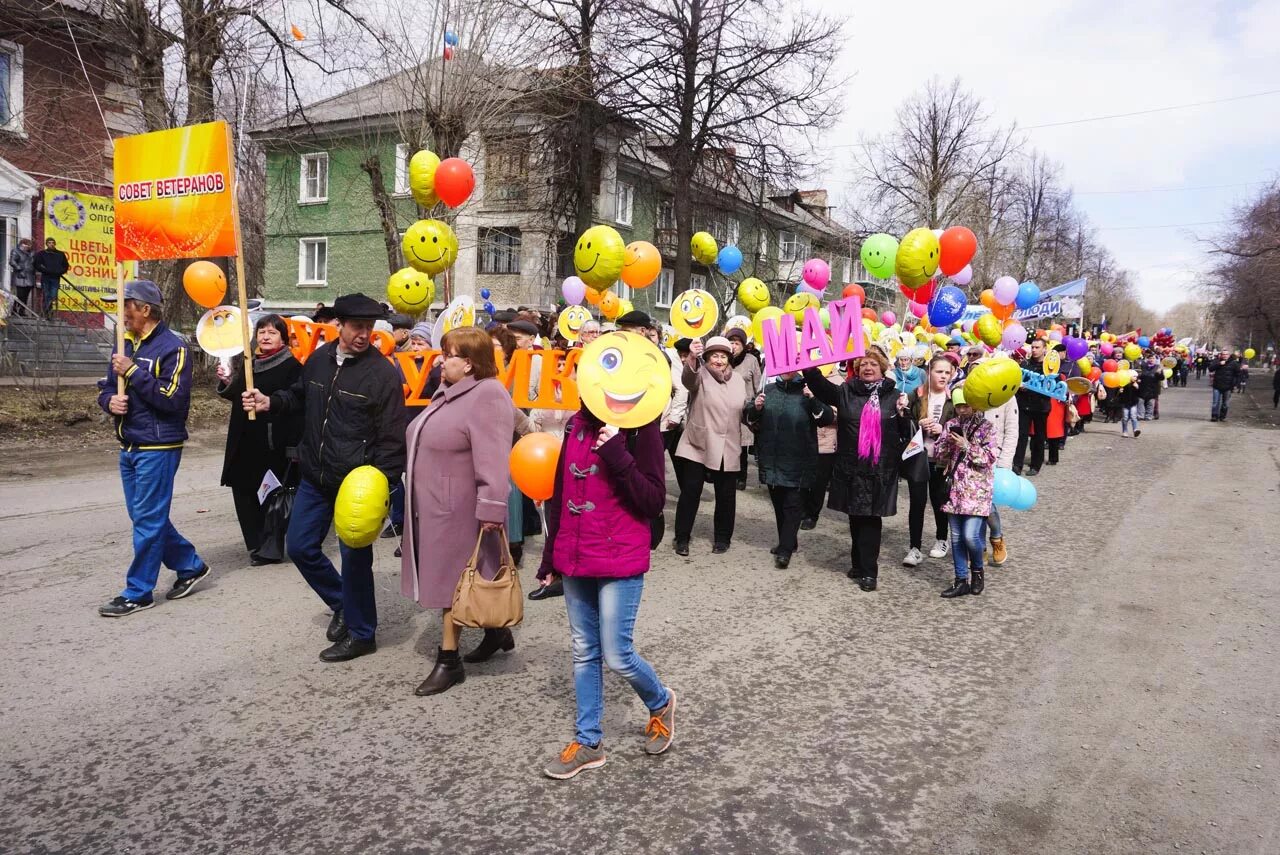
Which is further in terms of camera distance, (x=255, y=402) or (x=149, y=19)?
(x=149, y=19)

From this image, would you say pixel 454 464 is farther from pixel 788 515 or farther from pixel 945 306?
pixel 945 306

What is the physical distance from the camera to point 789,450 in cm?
679

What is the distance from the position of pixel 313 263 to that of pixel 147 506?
2802cm

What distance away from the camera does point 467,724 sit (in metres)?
3.80

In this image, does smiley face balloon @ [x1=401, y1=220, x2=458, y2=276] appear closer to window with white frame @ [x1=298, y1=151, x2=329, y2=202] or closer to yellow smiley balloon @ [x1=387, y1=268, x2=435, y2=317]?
yellow smiley balloon @ [x1=387, y1=268, x2=435, y2=317]

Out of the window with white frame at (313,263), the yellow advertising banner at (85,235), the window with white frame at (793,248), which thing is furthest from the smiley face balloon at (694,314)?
the window with white frame at (313,263)

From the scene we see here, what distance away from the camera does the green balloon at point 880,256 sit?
9.05 meters

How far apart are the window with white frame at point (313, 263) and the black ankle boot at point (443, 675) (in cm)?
2857

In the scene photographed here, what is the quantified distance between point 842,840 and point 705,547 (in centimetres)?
443

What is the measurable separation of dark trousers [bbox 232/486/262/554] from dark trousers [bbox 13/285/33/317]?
44.8 ft

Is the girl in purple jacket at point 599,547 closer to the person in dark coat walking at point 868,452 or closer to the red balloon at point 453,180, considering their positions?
the person in dark coat walking at point 868,452

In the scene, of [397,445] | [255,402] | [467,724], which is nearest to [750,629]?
[467,724]

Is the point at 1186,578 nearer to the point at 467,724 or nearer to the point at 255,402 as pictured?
the point at 467,724

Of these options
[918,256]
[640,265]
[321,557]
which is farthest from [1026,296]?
[321,557]
